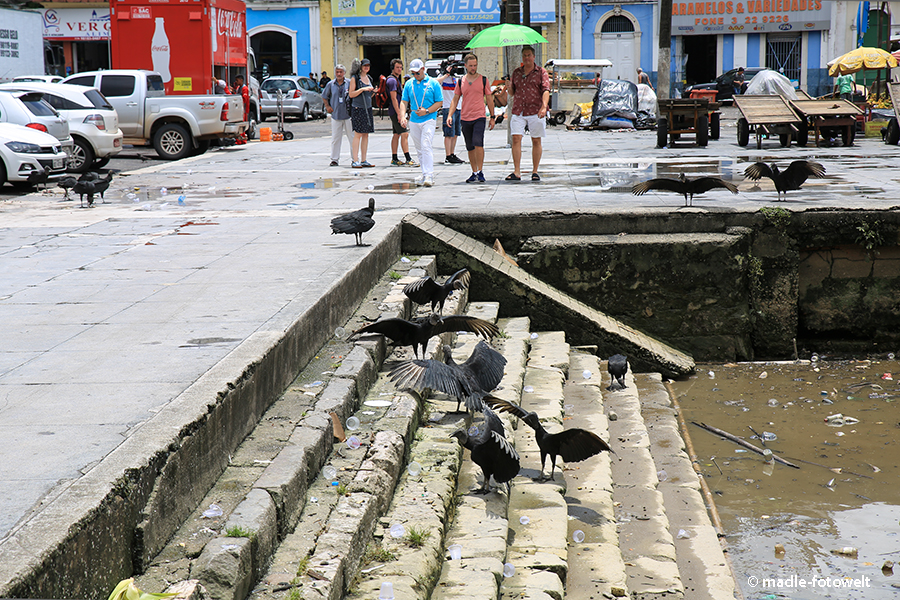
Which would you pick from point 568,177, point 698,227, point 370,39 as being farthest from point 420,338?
point 370,39

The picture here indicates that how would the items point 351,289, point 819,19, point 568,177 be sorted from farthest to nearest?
point 819,19 < point 568,177 < point 351,289

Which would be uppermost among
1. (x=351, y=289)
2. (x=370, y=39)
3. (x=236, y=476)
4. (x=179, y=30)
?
(x=370, y=39)

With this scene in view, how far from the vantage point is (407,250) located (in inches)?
318

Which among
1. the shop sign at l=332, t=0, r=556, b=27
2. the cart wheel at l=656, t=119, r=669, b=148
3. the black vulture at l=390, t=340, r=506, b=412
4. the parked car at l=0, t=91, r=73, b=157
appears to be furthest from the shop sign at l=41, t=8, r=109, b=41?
the black vulture at l=390, t=340, r=506, b=412

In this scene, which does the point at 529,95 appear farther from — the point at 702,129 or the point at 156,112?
the point at 156,112

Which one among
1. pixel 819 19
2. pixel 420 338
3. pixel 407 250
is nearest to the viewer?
pixel 420 338

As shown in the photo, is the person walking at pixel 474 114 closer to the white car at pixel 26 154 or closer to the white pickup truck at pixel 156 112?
the white car at pixel 26 154

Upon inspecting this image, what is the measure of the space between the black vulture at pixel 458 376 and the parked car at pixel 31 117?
11.2 meters

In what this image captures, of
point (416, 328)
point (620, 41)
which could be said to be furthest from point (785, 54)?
point (416, 328)

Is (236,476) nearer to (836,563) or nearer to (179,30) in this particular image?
(836,563)

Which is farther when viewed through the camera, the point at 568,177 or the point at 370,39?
the point at 370,39

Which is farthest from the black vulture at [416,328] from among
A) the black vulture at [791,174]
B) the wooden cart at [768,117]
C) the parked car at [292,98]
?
the parked car at [292,98]

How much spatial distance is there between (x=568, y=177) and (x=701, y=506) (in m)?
7.31

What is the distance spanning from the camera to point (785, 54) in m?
38.1
